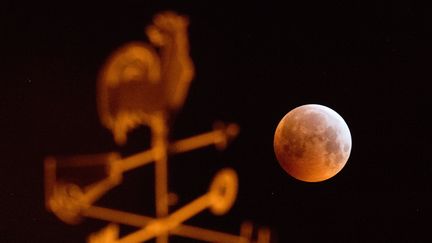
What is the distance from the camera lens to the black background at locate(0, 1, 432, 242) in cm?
289

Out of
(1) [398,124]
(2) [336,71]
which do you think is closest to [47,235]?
(2) [336,71]

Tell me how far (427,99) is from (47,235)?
218cm

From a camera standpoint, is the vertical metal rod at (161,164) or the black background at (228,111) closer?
the black background at (228,111)

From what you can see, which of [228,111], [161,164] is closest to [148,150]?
[161,164]

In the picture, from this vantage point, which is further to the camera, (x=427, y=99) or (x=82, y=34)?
(x=82, y=34)

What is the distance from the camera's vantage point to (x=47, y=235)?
9.82 feet

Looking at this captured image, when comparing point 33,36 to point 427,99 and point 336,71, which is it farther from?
point 427,99

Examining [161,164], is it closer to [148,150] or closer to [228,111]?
[148,150]

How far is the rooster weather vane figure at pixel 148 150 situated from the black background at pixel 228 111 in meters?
0.04

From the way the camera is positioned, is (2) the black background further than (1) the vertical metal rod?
No

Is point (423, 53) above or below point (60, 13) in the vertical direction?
below

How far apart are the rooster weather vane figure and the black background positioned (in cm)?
4

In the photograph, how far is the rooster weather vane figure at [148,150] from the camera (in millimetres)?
3041

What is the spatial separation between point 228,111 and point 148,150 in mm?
508
